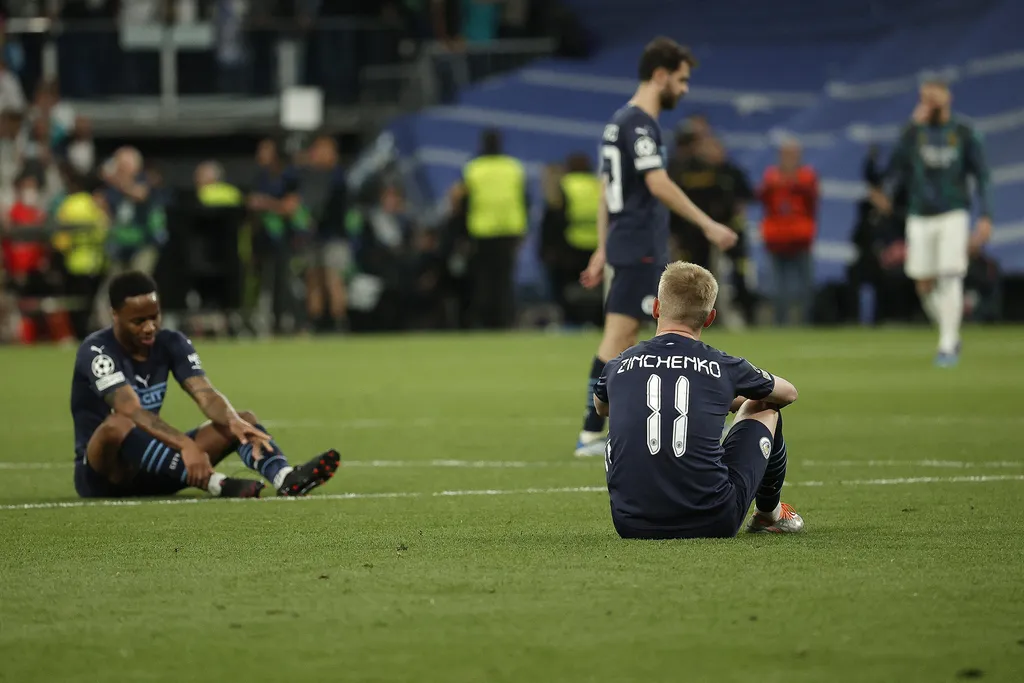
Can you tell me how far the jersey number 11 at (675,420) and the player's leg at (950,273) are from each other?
11.1m

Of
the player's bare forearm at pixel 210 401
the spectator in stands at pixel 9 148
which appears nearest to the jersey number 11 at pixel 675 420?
the player's bare forearm at pixel 210 401

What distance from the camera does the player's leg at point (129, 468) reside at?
352 inches

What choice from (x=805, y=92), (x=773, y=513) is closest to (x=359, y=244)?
(x=805, y=92)

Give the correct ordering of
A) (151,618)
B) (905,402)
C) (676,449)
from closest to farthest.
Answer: (151,618)
(676,449)
(905,402)

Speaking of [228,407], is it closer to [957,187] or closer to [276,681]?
[276,681]

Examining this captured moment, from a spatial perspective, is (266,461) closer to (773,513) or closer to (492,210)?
(773,513)

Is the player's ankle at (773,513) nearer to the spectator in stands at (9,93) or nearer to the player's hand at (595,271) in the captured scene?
the player's hand at (595,271)

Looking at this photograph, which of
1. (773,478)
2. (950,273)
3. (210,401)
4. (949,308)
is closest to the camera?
(773,478)

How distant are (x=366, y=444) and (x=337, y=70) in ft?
68.3

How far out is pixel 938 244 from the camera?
17734 millimetres

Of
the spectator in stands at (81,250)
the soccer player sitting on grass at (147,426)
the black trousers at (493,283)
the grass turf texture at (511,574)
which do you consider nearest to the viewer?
the grass turf texture at (511,574)

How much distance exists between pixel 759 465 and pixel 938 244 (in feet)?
36.2

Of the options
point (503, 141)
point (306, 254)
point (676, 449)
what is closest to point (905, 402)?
point (676, 449)

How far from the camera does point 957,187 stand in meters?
17.5
